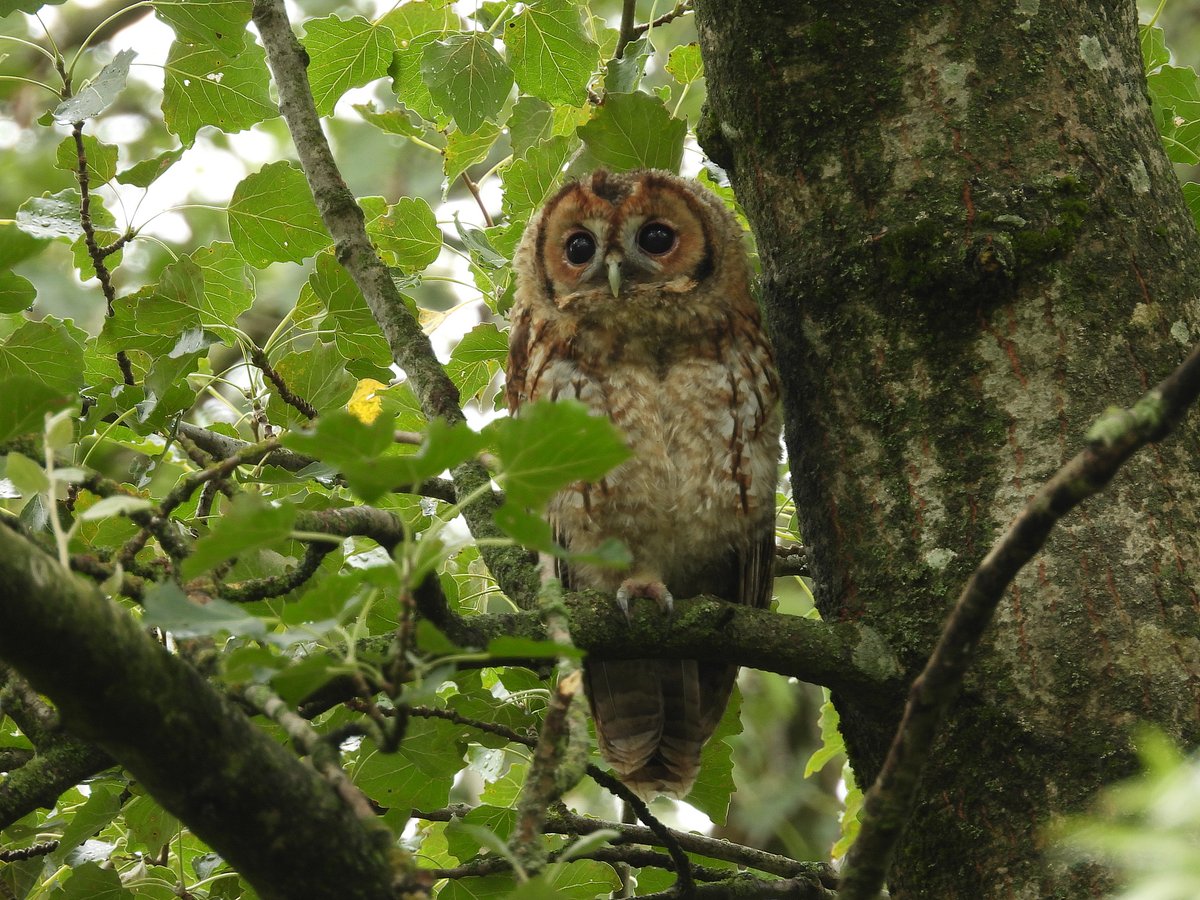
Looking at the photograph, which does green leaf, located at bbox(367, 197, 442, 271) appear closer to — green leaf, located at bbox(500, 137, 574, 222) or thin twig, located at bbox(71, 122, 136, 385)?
green leaf, located at bbox(500, 137, 574, 222)

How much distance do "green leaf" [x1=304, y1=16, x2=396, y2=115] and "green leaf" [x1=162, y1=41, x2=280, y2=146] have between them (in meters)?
0.20

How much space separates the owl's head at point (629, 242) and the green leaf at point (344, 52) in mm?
629

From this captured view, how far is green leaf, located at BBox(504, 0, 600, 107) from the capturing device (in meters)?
2.74

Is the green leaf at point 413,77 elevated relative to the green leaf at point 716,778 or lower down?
elevated

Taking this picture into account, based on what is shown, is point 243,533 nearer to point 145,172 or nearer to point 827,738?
point 145,172

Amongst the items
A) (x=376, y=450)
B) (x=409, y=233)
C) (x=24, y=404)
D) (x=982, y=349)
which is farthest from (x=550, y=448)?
(x=409, y=233)

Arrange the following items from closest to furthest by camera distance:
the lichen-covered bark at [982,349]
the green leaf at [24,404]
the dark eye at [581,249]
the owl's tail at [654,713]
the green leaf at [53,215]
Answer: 1. the green leaf at [24,404]
2. the lichen-covered bark at [982,349]
3. the green leaf at [53,215]
4. the owl's tail at [654,713]
5. the dark eye at [581,249]

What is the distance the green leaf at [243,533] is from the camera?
1.17 m

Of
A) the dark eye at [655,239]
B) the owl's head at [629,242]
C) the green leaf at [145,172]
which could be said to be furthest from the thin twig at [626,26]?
the green leaf at [145,172]

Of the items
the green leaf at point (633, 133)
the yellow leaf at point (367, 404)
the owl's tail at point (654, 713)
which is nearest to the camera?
the green leaf at point (633, 133)

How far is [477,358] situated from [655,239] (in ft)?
1.95

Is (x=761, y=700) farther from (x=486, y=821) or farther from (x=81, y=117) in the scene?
(x=81, y=117)

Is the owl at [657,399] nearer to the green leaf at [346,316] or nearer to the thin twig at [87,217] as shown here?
the green leaf at [346,316]

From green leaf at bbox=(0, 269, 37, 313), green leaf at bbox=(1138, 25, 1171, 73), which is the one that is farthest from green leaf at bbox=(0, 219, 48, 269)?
green leaf at bbox=(1138, 25, 1171, 73)
